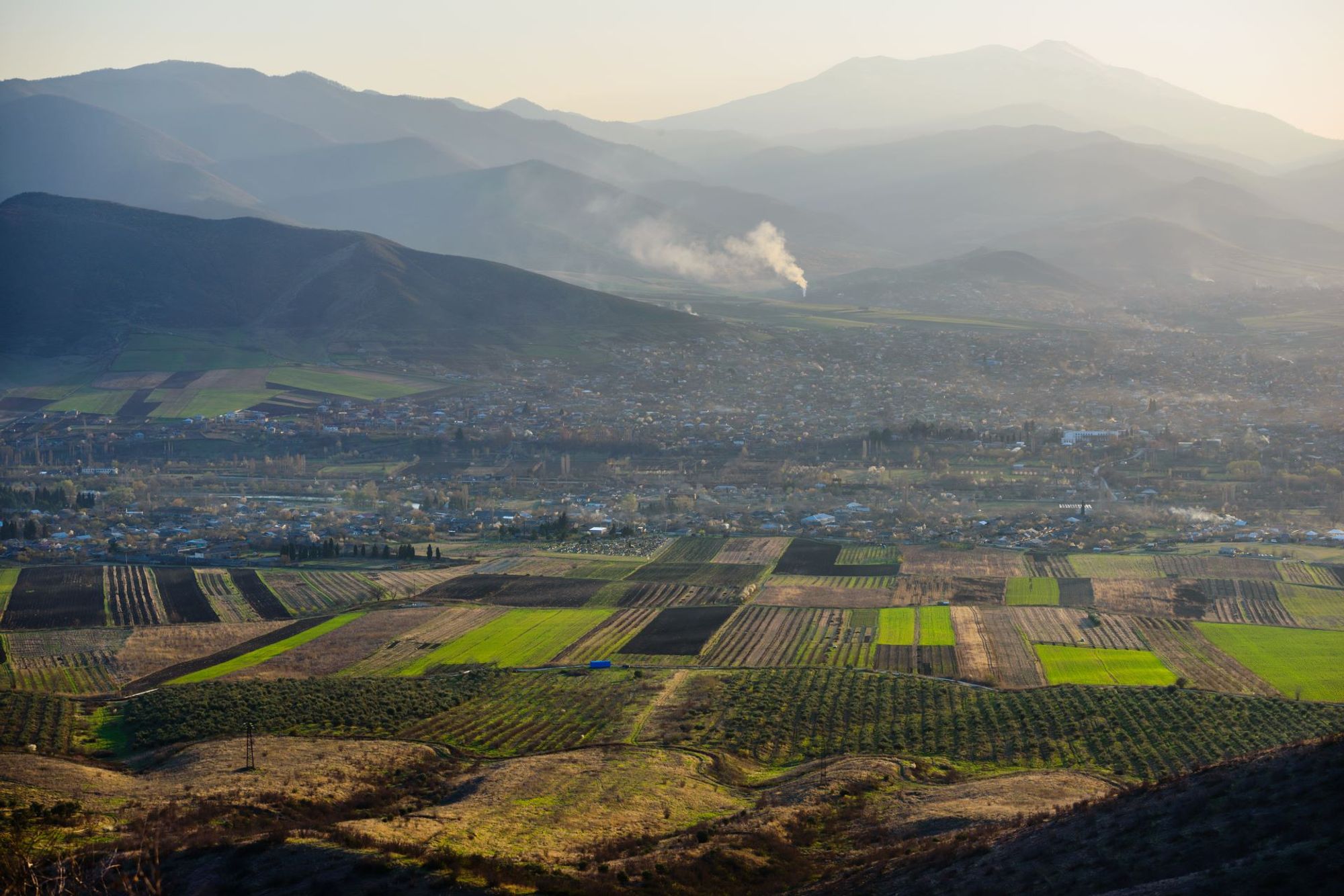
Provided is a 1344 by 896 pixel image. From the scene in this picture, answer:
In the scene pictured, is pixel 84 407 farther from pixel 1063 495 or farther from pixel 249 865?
pixel 249 865

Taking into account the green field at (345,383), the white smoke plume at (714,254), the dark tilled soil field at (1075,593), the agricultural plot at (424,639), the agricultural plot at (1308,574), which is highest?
the white smoke plume at (714,254)

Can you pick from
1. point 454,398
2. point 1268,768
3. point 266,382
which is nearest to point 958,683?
point 1268,768

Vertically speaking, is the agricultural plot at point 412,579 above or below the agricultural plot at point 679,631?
below

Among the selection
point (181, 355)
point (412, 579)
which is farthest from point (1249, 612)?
point (181, 355)

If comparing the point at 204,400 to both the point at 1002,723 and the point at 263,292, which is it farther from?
the point at 1002,723

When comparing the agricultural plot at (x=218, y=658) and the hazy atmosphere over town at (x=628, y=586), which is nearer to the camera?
the hazy atmosphere over town at (x=628, y=586)

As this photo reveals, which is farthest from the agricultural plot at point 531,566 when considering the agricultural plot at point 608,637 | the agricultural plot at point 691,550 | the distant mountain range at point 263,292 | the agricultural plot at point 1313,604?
the distant mountain range at point 263,292

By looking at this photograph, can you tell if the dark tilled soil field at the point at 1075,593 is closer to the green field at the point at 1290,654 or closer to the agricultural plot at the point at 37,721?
the green field at the point at 1290,654
